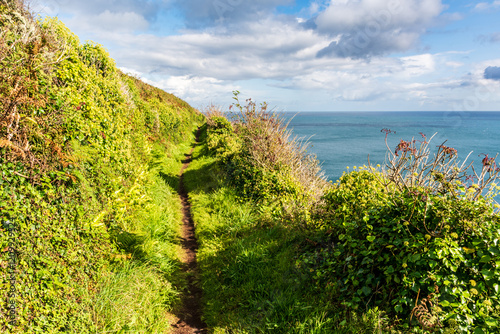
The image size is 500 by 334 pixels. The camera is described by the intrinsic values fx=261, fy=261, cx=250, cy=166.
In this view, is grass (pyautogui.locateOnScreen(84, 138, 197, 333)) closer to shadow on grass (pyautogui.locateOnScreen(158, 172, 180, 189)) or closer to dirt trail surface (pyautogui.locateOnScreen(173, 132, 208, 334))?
dirt trail surface (pyautogui.locateOnScreen(173, 132, 208, 334))

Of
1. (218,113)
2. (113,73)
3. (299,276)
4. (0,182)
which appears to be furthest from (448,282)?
(218,113)

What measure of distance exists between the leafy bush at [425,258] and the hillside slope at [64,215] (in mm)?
3688

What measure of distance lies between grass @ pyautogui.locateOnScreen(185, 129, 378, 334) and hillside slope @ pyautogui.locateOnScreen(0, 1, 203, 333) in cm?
99

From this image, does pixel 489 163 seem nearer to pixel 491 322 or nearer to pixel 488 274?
pixel 488 274

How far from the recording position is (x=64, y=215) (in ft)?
14.4

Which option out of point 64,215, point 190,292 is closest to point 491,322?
point 190,292

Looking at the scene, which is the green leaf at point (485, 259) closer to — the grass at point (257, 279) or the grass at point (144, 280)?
the grass at point (257, 279)

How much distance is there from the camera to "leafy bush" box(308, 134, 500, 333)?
333 cm

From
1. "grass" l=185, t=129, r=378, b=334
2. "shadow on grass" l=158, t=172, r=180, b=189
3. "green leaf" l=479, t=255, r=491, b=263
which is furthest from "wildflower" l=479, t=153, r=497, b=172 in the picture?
"shadow on grass" l=158, t=172, r=180, b=189

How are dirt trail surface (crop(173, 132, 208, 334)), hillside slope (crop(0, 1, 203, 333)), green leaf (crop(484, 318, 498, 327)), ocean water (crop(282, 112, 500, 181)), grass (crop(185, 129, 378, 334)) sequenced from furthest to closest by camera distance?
ocean water (crop(282, 112, 500, 181)), dirt trail surface (crop(173, 132, 208, 334)), grass (crop(185, 129, 378, 334)), hillside slope (crop(0, 1, 203, 333)), green leaf (crop(484, 318, 498, 327))

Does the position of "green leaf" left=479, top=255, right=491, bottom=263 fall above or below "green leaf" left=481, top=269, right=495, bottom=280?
above

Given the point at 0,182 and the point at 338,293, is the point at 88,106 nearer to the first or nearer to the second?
the point at 0,182

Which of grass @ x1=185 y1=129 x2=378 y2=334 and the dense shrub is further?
the dense shrub

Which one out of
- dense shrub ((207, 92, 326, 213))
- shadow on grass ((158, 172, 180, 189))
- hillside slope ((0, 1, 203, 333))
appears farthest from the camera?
shadow on grass ((158, 172, 180, 189))
